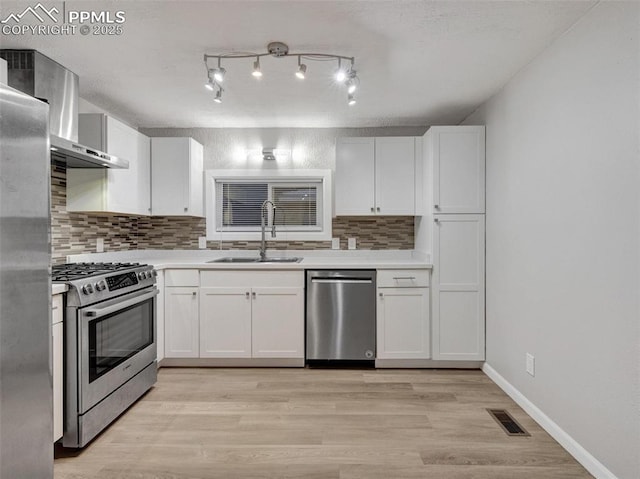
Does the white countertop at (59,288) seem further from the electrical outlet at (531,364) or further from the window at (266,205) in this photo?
the electrical outlet at (531,364)

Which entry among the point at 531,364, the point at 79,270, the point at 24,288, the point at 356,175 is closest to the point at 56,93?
the point at 79,270

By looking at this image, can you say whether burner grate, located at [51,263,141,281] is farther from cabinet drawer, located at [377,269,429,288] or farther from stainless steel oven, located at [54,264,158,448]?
cabinet drawer, located at [377,269,429,288]

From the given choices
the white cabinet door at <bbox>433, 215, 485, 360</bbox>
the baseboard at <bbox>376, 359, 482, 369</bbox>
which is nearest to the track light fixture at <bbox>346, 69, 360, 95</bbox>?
the white cabinet door at <bbox>433, 215, 485, 360</bbox>

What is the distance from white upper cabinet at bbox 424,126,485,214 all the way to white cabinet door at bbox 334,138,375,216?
611 mm

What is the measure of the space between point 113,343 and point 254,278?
3.94ft

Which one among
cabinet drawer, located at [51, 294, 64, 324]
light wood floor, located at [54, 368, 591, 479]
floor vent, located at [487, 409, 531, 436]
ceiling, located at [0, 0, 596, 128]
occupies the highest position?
ceiling, located at [0, 0, 596, 128]

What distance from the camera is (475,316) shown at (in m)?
3.10

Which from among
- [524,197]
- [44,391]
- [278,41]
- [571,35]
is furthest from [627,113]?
[44,391]

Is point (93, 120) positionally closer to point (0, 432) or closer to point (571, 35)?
point (0, 432)

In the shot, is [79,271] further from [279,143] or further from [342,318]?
[279,143]

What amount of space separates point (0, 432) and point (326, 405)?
184 cm

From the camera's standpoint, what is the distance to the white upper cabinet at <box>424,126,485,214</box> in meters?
3.10

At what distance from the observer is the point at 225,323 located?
3166mm

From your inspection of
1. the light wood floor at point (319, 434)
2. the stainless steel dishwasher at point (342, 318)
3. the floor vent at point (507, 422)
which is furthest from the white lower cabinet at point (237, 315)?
the floor vent at point (507, 422)
